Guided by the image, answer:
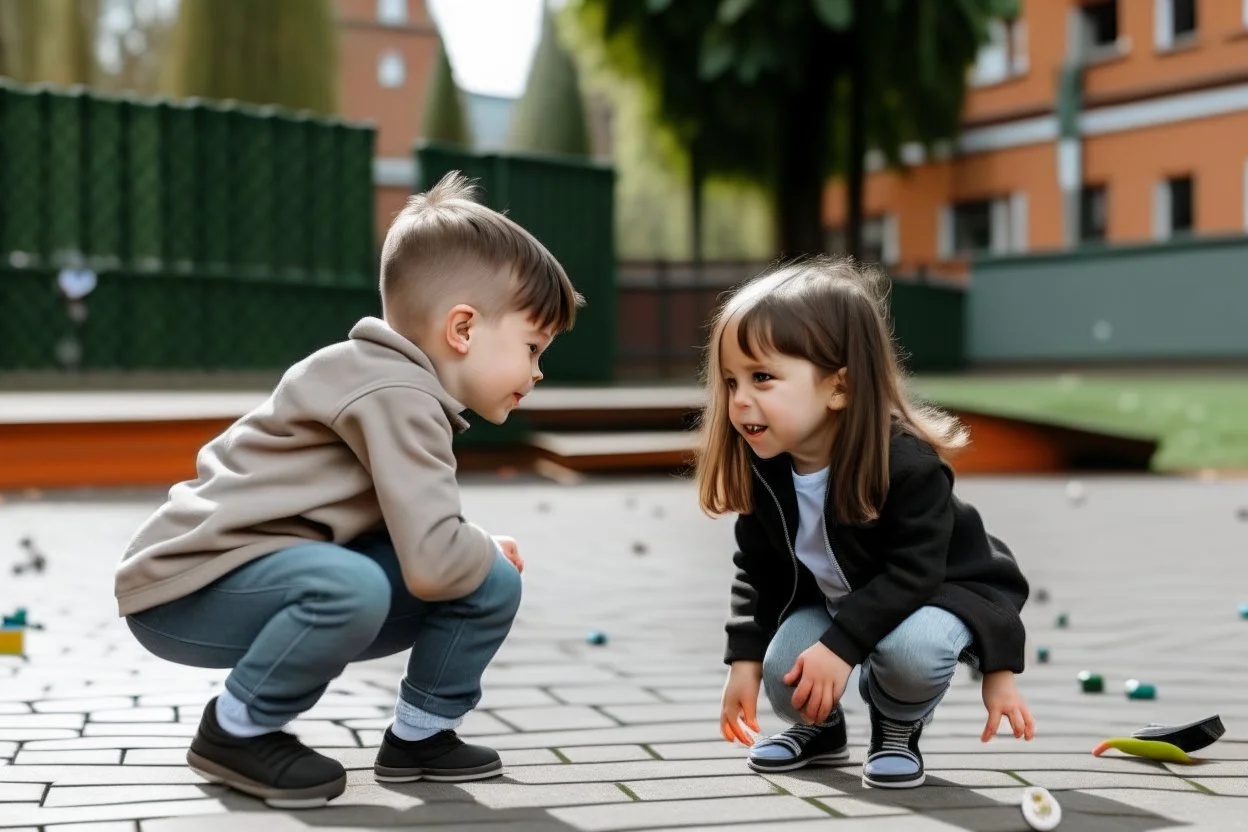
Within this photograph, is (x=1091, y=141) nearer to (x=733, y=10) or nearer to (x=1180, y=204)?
(x=1180, y=204)

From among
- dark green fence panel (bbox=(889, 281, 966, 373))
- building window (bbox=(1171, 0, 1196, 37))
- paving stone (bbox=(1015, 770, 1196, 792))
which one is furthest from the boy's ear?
building window (bbox=(1171, 0, 1196, 37))

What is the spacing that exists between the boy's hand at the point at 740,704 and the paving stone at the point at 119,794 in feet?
2.98

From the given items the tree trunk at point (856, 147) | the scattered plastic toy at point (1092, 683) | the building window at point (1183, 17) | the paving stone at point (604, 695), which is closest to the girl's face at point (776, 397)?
the paving stone at point (604, 695)

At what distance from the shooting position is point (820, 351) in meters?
2.62

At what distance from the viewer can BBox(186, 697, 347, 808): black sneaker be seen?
2420 millimetres

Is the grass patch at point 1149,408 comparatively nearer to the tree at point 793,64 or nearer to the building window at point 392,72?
the tree at point 793,64

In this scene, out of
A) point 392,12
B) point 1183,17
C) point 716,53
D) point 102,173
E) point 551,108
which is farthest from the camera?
point 392,12

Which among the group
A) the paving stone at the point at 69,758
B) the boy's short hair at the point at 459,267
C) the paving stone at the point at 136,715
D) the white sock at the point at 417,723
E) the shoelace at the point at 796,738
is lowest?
the paving stone at the point at 136,715

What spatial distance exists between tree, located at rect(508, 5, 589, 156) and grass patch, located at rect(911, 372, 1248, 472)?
18035 millimetres

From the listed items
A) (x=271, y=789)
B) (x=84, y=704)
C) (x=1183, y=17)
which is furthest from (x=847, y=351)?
(x=1183, y=17)

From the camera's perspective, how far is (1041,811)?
2277 millimetres

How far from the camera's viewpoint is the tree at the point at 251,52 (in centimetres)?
1792

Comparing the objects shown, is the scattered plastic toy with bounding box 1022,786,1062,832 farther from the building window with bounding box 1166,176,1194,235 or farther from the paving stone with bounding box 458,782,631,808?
the building window with bounding box 1166,176,1194,235

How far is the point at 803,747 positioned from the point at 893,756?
22 cm
